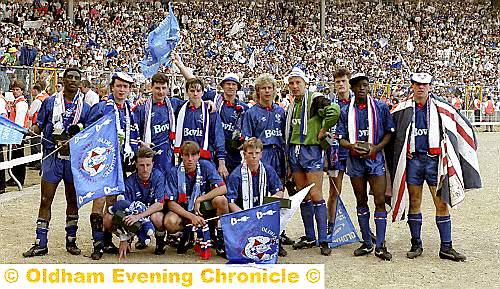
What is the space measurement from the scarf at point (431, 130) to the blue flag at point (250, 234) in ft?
5.36

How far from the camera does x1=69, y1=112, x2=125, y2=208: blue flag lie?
22.0 ft

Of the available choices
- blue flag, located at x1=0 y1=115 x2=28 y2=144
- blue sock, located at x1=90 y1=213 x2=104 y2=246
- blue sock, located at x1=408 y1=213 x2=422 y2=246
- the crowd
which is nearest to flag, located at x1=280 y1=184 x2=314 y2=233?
blue sock, located at x1=408 y1=213 x2=422 y2=246

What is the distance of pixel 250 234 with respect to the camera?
6434mm

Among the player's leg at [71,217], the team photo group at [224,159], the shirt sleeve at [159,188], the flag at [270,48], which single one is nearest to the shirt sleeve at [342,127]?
the team photo group at [224,159]

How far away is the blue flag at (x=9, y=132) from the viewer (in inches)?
276

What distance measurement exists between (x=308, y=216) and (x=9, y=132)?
321cm

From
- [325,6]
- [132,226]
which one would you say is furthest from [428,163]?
[325,6]

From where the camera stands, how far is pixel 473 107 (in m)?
31.0

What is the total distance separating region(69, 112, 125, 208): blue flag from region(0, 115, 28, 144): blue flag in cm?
73

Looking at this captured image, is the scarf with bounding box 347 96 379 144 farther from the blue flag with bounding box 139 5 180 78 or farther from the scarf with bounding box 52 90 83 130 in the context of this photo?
the blue flag with bounding box 139 5 180 78

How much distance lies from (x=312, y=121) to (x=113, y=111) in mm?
2041

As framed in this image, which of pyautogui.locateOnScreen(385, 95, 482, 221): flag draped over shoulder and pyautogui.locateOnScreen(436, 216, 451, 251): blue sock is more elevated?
pyautogui.locateOnScreen(385, 95, 482, 221): flag draped over shoulder

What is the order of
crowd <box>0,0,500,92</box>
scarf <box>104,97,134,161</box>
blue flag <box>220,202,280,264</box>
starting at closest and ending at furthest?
blue flag <box>220,202,280,264</box>
scarf <box>104,97,134,161</box>
crowd <box>0,0,500,92</box>

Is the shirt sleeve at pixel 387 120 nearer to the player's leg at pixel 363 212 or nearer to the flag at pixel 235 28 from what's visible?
the player's leg at pixel 363 212
